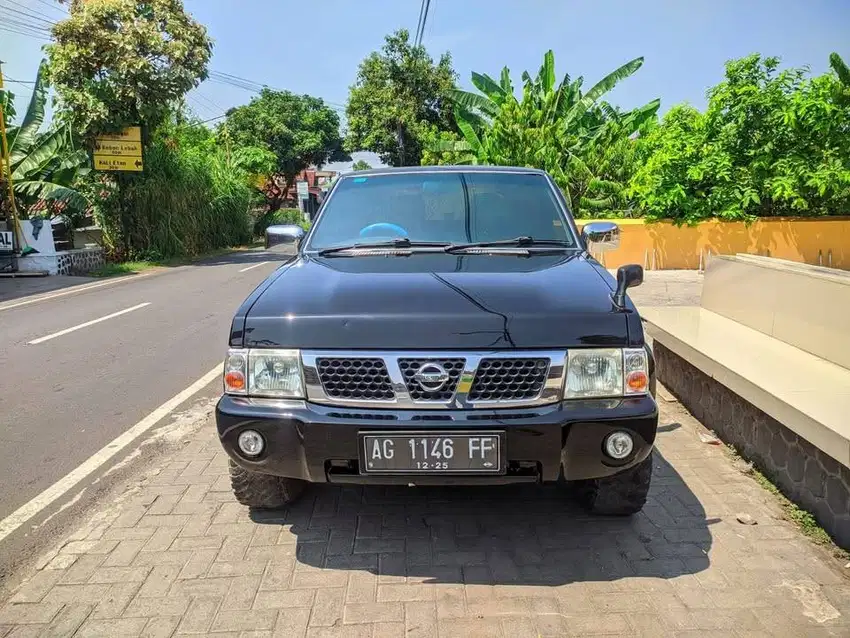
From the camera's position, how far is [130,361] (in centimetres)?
730

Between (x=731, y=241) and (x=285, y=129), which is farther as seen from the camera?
(x=285, y=129)

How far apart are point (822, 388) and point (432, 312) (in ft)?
7.44

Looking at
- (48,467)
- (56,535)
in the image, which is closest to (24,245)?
(48,467)

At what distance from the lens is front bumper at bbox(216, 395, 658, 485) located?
2.75 metres

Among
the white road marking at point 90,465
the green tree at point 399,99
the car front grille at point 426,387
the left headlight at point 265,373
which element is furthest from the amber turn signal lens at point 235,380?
the green tree at point 399,99

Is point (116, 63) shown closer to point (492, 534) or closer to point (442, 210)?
point (442, 210)

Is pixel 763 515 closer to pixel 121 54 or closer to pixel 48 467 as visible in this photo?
pixel 48 467

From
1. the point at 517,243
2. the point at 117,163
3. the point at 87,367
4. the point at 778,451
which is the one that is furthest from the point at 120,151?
the point at 778,451

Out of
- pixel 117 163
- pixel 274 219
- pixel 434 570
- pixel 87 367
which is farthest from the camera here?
pixel 274 219

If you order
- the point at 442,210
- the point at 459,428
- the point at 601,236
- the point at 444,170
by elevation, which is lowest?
the point at 459,428

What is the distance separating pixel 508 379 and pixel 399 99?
107 feet

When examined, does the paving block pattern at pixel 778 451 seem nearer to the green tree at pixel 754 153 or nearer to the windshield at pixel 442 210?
the windshield at pixel 442 210

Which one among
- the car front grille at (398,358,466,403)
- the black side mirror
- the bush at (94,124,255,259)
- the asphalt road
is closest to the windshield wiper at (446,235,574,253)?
the black side mirror

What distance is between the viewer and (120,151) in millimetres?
20078
